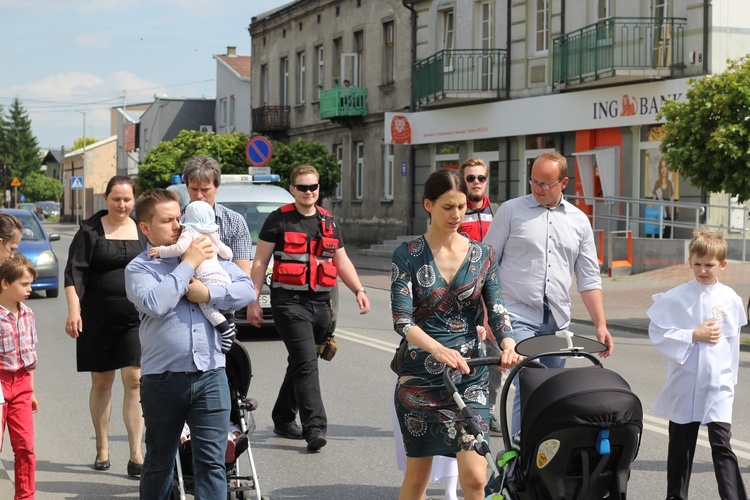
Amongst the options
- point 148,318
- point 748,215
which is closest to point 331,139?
point 748,215

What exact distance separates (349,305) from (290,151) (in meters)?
19.1

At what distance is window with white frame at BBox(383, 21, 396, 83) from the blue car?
19.7 m

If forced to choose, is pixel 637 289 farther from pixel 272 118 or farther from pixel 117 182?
pixel 272 118

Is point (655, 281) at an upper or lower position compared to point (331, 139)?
lower

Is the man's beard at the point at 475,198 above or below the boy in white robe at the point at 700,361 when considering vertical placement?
above

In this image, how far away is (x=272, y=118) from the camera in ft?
157

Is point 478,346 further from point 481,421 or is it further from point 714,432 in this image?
point 714,432

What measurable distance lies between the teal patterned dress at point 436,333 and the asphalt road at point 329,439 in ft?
5.35

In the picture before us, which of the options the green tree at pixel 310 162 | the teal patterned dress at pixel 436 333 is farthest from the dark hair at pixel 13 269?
the green tree at pixel 310 162

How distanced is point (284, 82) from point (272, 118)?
196 centimetres

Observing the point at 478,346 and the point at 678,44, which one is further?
the point at 678,44

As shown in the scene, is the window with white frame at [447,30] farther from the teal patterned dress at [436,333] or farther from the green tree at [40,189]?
the green tree at [40,189]

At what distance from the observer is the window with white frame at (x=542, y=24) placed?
101ft

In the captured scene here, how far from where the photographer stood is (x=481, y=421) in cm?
502
